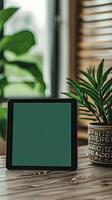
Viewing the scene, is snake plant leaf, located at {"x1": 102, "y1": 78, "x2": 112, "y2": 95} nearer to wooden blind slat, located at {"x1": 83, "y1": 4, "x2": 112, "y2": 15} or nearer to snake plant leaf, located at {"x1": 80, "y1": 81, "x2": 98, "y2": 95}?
snake plant leaf, located at {"x1": 80, "y1": 81, "x2": 98, "y2": 95}

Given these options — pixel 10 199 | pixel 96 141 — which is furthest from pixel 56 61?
pixel 10 199

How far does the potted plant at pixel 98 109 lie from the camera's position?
4.51 feet

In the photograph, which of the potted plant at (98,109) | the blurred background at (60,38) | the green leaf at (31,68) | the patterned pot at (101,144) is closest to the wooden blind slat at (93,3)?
the blurred background at (60,38)

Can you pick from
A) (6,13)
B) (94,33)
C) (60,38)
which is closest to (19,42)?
(6,13)

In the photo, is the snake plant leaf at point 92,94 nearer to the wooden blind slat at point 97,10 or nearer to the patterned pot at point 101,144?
the patterned pot at point 101,144

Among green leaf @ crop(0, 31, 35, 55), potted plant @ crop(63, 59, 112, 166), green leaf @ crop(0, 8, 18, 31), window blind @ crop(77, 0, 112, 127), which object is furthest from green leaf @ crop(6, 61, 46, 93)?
potted plant @ crop(63, 59, 112, 166)

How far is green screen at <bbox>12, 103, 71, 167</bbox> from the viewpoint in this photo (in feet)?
4.38

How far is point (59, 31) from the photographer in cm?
334

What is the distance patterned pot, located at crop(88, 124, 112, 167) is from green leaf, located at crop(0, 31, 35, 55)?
3.76ft

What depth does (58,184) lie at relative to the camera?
3.85ft

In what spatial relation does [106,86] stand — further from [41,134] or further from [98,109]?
[41,134]

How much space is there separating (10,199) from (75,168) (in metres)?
0.35

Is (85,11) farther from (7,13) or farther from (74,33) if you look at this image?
(7,13)

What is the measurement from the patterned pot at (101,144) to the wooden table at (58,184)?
27 millimetres
